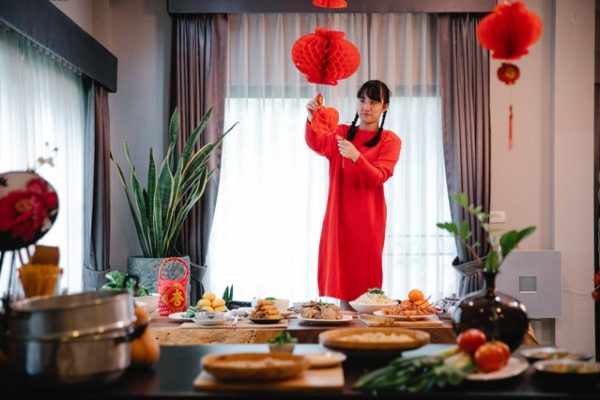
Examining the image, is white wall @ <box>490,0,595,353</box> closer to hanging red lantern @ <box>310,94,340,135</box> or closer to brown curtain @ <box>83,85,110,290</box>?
hanging red lantern @ <box>310,94,340,135</box>

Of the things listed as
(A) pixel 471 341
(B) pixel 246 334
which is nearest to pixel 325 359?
(A) pixel 471 341

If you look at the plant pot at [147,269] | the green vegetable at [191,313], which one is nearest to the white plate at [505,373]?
the green vegetable at [191,313]

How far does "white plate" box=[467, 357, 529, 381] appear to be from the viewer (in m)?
1.80

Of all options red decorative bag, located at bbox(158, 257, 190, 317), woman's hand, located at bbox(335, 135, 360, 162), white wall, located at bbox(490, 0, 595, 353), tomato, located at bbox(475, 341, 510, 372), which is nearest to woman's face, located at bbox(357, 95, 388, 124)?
woman's hand, located at bbox(335, 135, 360, 162)

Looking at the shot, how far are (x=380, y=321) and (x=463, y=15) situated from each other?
316 centimetres

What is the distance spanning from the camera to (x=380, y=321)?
9.70ft

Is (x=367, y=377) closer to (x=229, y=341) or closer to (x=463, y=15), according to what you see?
(x=229, y=341)

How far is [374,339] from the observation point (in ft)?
6.83

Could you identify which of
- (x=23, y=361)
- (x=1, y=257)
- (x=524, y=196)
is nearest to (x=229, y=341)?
(x=1, y=257)

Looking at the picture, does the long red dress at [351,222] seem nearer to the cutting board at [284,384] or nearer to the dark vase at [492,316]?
the dark vase at [492,316]

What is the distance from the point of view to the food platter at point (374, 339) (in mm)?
2016

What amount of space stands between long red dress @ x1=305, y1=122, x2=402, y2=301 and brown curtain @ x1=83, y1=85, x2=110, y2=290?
1605mm

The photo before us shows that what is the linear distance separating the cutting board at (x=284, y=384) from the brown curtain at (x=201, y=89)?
11.8 feet

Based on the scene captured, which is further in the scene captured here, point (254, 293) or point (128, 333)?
point (254, 293)
